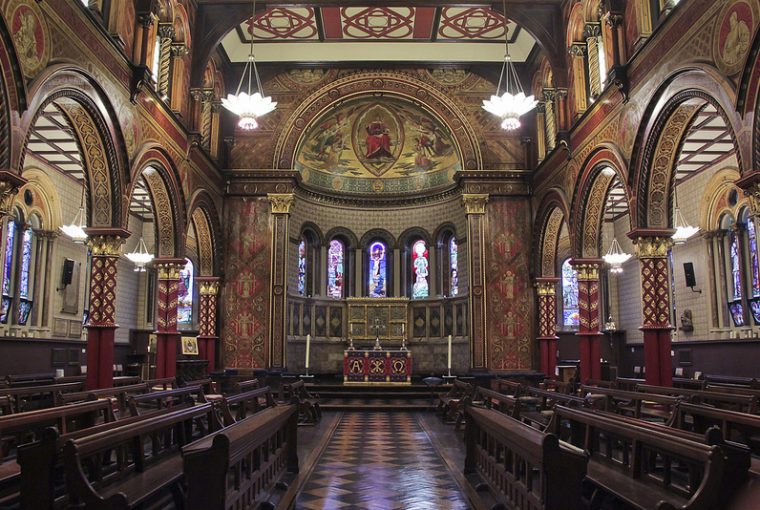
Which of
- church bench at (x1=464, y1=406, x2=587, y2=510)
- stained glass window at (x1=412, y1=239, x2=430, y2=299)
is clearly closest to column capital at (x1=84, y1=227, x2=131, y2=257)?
church bench at (x1=464, y1=406, x2=587, y2=510)

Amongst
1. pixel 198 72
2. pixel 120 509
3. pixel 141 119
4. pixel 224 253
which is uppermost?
pixel 198 72

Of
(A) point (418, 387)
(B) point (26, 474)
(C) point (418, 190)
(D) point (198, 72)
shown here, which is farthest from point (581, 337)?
(B) point (26, 474)

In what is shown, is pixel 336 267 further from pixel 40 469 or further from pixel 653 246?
pixel 40 469

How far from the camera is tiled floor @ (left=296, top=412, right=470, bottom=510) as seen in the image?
7.07 m

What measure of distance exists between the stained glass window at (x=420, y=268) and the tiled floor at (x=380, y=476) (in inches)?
540

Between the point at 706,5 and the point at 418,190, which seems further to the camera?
the point at 418,190

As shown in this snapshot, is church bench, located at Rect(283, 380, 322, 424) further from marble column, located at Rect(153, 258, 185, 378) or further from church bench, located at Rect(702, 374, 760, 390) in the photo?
church bench, located at Rect(702, 374, 760, 390)

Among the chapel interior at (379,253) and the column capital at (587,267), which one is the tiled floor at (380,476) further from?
the column capital at (587,267)

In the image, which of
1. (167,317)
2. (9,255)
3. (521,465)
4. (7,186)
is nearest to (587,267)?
(521,465)

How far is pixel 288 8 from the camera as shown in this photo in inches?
743

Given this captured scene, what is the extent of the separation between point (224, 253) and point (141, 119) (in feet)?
27.2

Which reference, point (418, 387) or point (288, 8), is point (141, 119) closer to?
point (288, 8)

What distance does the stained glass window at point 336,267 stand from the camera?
26.9m

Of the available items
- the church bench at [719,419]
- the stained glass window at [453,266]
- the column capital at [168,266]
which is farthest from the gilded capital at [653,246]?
the stained glass window at [453,266]
